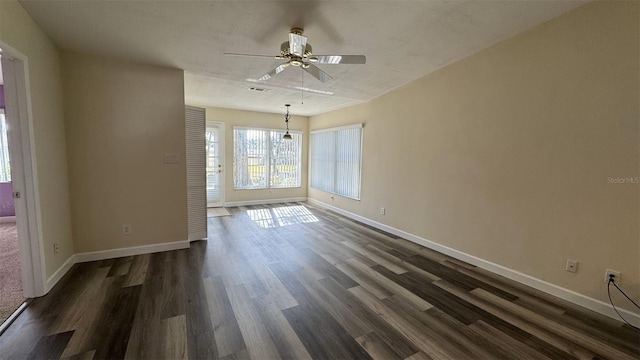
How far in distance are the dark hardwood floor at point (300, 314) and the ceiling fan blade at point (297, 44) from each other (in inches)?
87.2

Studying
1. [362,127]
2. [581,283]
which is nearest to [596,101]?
[581,283]

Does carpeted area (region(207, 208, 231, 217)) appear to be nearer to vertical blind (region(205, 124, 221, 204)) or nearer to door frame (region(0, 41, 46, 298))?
vertical blind (region(205, 124, 221, 204))

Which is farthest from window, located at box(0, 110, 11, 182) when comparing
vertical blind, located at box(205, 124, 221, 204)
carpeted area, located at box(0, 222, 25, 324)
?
vertical blind, located at box(205, 124, 221, 204)

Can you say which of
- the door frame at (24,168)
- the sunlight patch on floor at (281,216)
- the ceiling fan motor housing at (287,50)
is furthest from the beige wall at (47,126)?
the sunlight patch on floor at (281,216)

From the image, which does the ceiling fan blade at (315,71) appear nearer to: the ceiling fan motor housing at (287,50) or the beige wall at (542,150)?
the ceiling fan motor housing at (287,50)

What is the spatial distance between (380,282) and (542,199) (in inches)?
73.4

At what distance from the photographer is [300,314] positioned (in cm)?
220

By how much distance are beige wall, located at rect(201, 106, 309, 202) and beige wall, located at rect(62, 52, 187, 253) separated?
9.60 feet

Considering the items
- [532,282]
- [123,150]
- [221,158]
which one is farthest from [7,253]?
[532,282]

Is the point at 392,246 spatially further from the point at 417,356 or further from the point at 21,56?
the point at 21,56

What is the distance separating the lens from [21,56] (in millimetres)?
2125

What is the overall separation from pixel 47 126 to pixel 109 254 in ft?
5.34

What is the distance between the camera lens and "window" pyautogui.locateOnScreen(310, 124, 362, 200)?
5438 millimetres

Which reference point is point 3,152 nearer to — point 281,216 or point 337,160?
point 281,216
